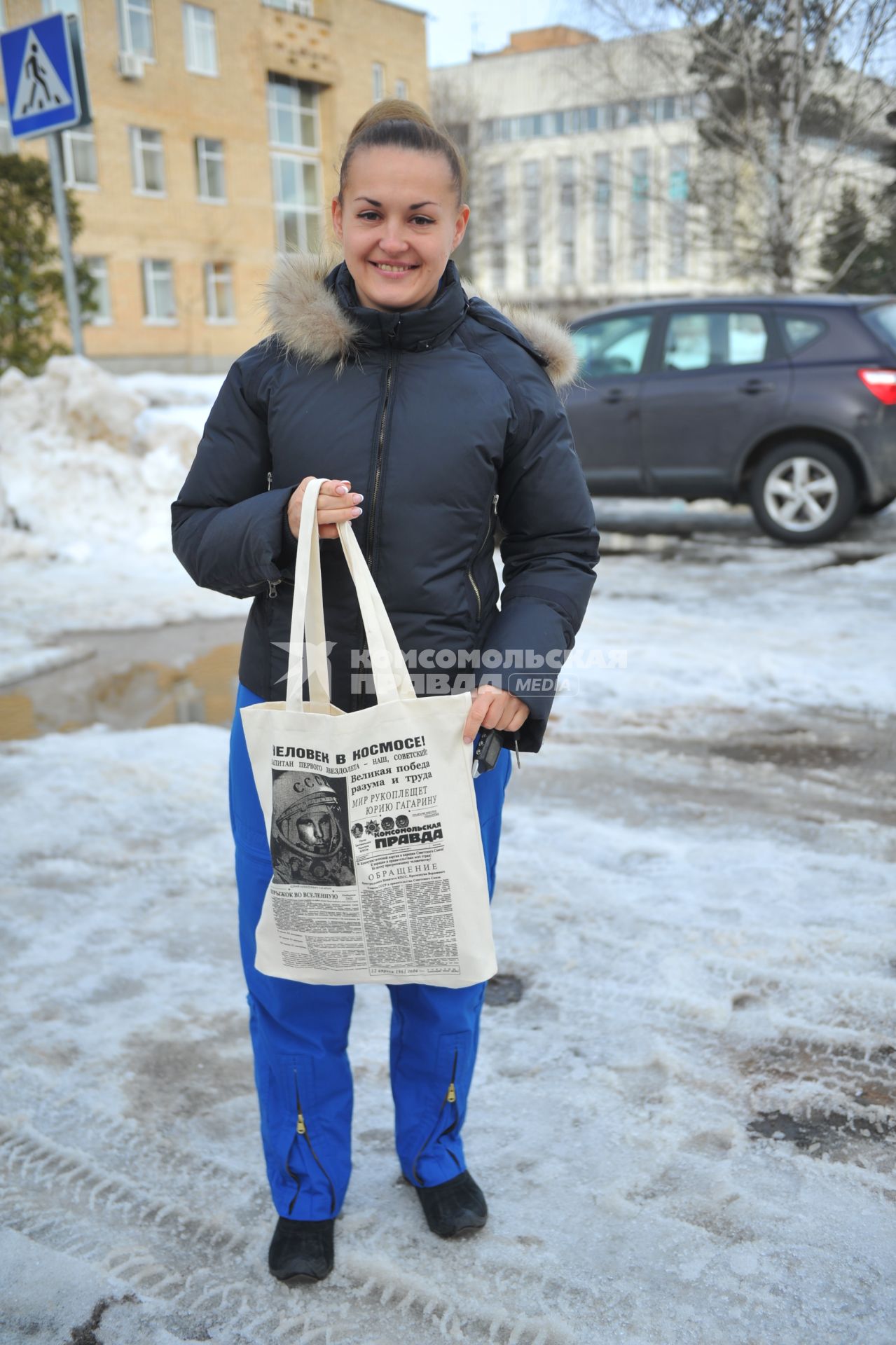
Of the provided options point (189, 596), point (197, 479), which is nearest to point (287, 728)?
point (197, 479)

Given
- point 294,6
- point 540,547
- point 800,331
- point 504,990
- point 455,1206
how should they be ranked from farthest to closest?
point 294,6 → point 800,331 → point 504,990 → point 455,1206 → point 540,547

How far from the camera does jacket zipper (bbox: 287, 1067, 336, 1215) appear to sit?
6.32 feet

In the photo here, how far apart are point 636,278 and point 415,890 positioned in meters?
65.4

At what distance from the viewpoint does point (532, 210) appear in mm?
62531

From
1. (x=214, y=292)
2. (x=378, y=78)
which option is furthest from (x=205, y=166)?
(x=378, y=78)

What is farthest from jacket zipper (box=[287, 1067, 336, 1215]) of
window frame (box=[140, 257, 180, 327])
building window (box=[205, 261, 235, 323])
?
building window (box=[205, 261, 235, 323])

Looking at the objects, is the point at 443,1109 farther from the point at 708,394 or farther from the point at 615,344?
the point at 615,344

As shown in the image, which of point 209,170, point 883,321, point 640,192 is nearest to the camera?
point 883,321

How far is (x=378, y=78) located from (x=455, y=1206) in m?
33.8

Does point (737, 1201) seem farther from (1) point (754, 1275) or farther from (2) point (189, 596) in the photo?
(2) point (189, 596)

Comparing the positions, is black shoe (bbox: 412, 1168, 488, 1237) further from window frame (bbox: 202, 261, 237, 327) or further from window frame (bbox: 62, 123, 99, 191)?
window frame (bbox: 202, 261, 237, 327)

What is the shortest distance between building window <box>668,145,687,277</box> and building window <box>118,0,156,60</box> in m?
13.2

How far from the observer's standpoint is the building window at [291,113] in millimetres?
27688

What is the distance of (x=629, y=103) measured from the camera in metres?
14.1
